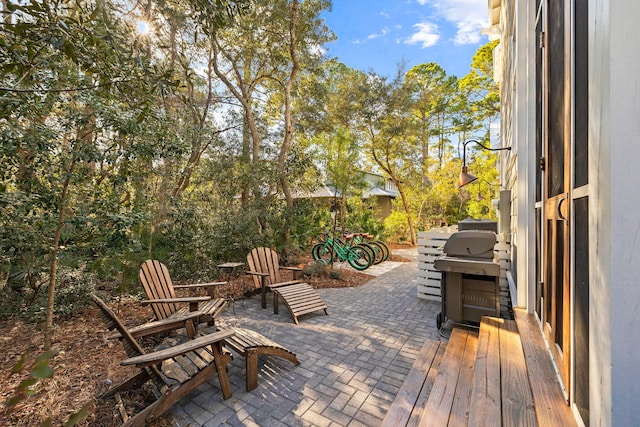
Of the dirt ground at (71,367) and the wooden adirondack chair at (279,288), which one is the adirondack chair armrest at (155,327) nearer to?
the dirt ground at (71,367)

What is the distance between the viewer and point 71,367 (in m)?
3.03

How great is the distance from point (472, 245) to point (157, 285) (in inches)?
168

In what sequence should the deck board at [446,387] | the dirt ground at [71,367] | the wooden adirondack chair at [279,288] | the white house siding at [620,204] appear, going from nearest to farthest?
the white house siding at [620,204] → the deck board at [446,387] → the dirt ground at [71,367] → the wooden adirondack chair at [279,288]

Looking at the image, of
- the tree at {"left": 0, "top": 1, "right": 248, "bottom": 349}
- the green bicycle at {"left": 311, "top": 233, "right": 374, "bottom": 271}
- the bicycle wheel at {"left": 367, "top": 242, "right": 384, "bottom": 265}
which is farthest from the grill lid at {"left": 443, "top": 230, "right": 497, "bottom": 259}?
the bicycle wheel at {"left": 367, "top": 242, "right": 384, "bottom": 265}

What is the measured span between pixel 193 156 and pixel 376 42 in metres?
9.05

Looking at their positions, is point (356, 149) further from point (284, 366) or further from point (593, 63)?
point (593, 63)

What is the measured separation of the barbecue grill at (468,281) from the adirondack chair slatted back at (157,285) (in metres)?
3.64

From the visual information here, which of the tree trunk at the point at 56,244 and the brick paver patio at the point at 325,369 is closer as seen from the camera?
the brick paver patio at the point at 325,369

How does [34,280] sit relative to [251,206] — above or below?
below

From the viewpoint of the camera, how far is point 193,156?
25.6ft

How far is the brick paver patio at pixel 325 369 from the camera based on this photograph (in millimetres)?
2340

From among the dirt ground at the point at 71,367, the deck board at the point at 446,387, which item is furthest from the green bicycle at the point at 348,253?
the deck board at the point at 446,387

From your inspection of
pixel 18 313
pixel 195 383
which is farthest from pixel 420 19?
pixel 18 313

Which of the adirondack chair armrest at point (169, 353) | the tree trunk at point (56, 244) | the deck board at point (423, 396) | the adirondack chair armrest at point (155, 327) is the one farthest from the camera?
the tree trunk at point (56, 244)
